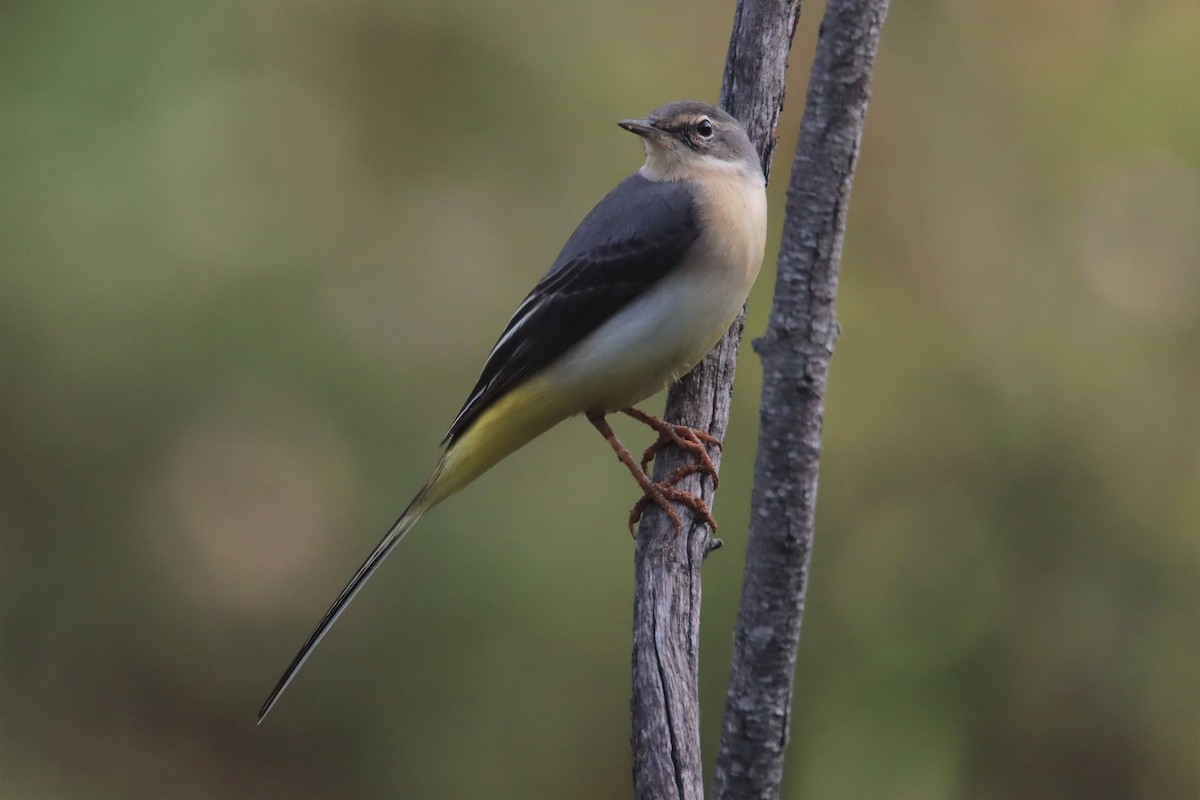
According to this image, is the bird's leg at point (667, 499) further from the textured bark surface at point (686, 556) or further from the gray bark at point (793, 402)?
the gray bark at point (793, 402)

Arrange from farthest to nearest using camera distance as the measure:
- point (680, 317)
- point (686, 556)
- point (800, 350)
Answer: point (680, 317), point (686, 556), point (800, 350)

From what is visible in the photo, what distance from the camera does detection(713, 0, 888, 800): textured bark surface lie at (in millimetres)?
2330

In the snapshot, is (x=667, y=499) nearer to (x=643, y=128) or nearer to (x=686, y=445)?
(x=686, y=445)

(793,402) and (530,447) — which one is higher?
(793,402)

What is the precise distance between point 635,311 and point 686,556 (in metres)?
0.97

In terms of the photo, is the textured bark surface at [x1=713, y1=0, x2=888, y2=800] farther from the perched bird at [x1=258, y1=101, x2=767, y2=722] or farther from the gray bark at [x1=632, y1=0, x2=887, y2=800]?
the perched bird at [x1=258, y1=101, x2=767, y2=722]

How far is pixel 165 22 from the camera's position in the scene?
22.9ft

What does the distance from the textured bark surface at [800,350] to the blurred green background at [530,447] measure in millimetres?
2983

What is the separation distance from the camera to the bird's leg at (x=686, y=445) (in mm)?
4227

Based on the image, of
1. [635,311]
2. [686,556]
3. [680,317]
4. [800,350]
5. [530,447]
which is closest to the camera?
[800,350]

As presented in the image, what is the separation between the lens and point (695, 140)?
4.65 m

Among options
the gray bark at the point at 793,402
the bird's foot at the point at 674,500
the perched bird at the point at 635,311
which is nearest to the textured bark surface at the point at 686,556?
the bird's foot at the point at 674,500

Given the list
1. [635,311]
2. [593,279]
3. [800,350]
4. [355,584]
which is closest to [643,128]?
[593,279]

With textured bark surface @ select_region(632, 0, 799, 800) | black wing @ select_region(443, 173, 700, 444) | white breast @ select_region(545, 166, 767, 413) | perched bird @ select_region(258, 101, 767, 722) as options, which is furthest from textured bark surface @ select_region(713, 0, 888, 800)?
black wing @ select_region(443, 173, 700, 444)
